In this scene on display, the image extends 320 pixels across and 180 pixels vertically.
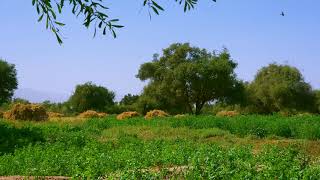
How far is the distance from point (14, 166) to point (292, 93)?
157 feet

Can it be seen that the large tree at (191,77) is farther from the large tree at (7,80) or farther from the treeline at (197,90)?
the large tree at (7,80)

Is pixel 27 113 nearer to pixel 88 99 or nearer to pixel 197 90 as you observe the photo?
pixel 197 90

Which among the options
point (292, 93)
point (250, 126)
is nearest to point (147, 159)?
point (250, 126)

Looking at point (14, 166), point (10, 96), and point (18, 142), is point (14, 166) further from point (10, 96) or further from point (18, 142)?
point (10, 96)

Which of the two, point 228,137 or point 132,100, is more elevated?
point 132,100

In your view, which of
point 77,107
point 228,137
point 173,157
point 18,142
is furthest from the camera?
point 77,107

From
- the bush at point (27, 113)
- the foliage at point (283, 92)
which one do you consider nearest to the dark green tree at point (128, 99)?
the foliage at point (283, 92)

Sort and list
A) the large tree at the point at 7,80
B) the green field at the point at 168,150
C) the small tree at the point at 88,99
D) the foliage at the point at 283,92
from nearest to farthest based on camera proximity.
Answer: the green field at the point at 168,150, the large tree at the point at 7,80, the foliage at the point at 283,92, the small tree at the point at 88,99

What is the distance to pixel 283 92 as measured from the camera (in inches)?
2197

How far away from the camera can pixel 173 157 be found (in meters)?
11.2

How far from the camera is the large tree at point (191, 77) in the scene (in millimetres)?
50125

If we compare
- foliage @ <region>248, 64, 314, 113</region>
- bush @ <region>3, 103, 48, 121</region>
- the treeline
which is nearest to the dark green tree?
the treeline

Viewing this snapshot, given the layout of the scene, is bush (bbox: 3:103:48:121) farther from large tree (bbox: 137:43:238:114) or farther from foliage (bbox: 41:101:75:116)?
foliage (bbox: 41:101:75:116)

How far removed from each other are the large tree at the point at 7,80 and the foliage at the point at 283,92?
23431 mm
